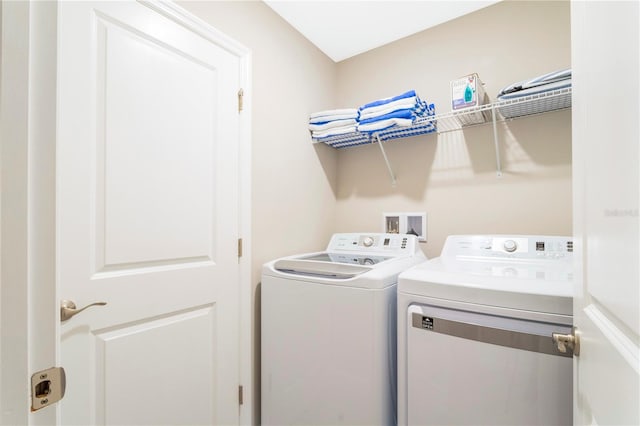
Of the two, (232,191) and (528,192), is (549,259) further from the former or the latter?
(232,191)

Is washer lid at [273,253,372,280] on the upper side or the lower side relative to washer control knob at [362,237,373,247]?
lower

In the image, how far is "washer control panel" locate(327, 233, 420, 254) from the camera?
1.83m

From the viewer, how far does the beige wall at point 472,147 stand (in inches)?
64.1

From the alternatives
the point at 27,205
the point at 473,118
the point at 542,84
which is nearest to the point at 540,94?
the point at 542,84

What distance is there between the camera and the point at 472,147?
73.8 inches

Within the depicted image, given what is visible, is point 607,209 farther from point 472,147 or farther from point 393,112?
point 472,147

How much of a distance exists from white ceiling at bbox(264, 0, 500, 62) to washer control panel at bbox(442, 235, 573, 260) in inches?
55.4

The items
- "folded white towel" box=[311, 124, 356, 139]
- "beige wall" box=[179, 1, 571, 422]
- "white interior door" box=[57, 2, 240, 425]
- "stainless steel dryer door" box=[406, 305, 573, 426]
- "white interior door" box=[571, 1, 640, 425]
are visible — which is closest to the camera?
"white interior door" box=[571, 1, 640, 425]

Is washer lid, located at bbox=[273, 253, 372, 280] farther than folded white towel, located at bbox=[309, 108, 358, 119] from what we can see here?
No

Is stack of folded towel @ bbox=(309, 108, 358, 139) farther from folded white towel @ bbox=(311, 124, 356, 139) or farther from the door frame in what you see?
the door frame

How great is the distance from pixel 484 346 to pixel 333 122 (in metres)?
1.53

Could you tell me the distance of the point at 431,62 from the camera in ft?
6.60

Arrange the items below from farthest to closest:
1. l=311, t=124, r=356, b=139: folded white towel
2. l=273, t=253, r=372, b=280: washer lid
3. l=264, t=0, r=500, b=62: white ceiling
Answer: l=311, t=124, r=356, b=139: folded white towel < l=264, t=0, r=500, b=62: white ceiling < l=273, t=253, r=372, b=280: washer lid

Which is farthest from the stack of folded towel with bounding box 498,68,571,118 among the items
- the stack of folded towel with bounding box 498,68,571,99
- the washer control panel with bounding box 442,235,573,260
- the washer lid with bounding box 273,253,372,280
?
the washer lid with bounding box 273,253,372,280
